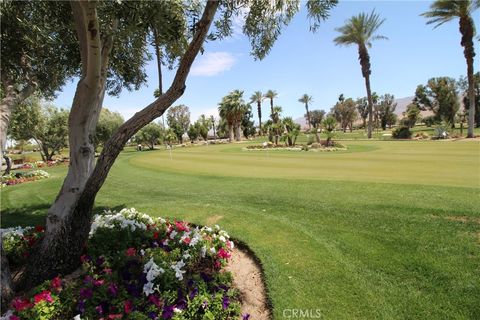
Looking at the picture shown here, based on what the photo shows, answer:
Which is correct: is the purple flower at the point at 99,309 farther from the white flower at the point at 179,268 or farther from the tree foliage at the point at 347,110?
the tree foliage at the point at 347,110

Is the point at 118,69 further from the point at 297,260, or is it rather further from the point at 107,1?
the point at 297,260

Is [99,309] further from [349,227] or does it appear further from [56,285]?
[349,227]

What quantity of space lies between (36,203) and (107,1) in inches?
399

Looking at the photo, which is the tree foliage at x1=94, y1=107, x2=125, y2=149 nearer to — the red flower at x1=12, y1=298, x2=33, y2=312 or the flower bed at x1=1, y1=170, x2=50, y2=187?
the flower bed at x1=1, y1=170, x2=50, y2=187

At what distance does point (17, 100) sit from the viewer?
20.2 ft

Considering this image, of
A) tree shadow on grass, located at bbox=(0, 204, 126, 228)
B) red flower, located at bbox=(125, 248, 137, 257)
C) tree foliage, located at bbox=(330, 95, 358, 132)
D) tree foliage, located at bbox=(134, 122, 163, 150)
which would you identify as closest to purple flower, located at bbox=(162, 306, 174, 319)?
red flower, located at bbox=(125, 248, 137, 257)

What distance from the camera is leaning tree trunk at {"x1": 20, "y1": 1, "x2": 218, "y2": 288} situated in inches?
185

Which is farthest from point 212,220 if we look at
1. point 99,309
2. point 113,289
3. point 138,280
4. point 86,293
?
point 99,309

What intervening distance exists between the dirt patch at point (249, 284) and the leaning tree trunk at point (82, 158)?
2813 millimetres

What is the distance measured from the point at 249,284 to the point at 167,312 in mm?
1637

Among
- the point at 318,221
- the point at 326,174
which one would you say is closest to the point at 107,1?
the point at 318,221

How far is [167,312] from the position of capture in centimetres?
407

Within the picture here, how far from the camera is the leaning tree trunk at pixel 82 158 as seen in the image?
4699mm

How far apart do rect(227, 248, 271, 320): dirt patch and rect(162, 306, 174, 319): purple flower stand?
109 cm
